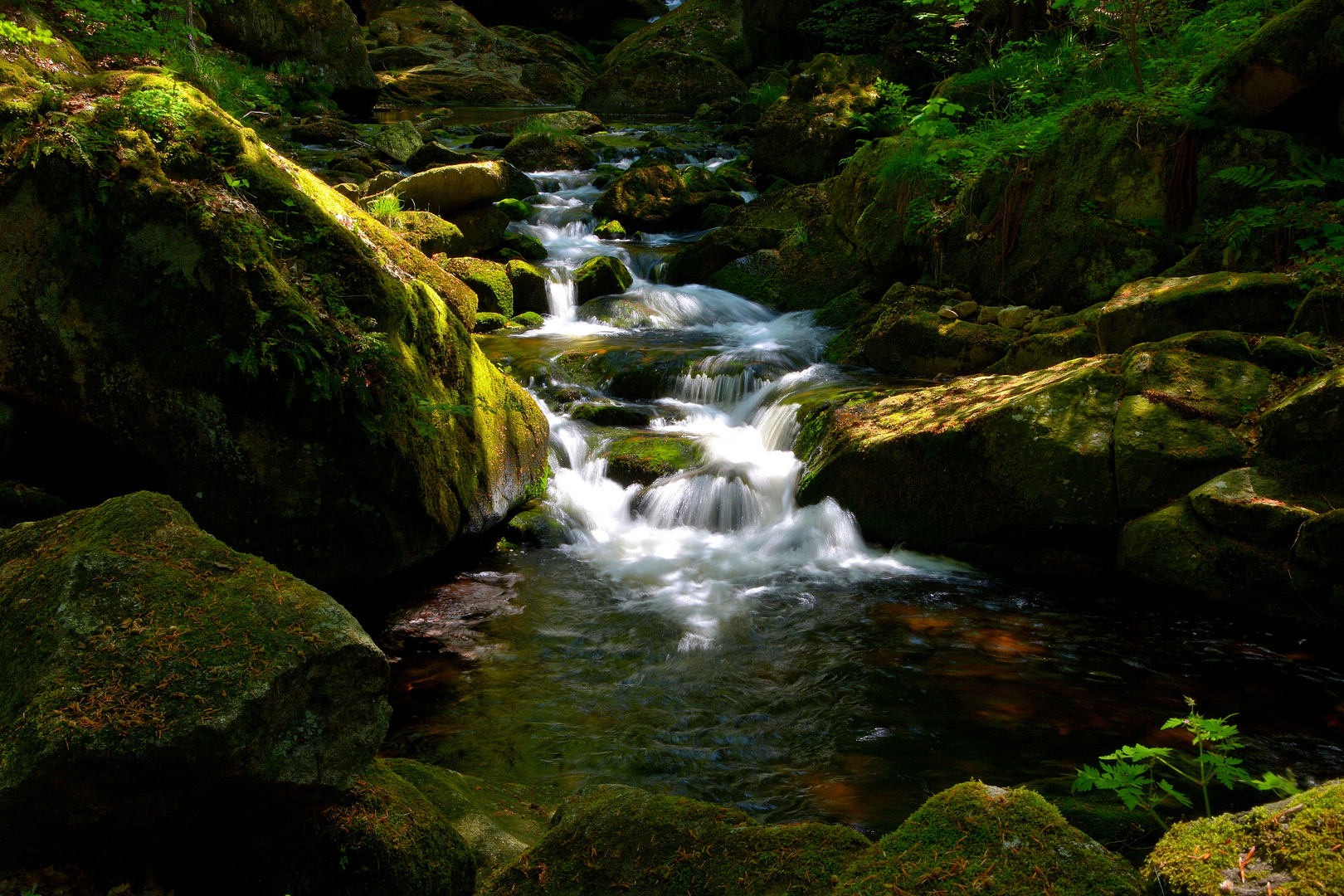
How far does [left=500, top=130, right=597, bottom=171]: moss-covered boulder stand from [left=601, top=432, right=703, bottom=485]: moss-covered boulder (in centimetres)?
1239

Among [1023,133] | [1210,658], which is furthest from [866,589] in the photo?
[1023,133]

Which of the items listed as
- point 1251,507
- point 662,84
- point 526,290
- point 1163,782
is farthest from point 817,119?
point 1163,782

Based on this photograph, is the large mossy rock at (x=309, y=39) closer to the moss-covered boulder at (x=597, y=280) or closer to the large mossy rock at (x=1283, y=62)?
the moss-covered boulder at (x=597, y=280)

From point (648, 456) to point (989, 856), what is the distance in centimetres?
647

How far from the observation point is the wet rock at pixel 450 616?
530 centimetres

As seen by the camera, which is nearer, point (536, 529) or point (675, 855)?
point (675, 855)

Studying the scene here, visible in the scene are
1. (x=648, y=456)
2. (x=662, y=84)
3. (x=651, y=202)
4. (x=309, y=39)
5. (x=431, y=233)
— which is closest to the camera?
(x=648, y=456)

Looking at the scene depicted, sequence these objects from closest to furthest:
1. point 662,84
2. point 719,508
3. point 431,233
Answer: point 719,508 < point 431,233 < point 662,84

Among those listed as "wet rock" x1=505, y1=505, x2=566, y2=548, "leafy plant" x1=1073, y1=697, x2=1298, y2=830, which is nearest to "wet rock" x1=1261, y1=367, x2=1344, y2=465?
"leafy plant" x1=1073, y1=697, x2=1298, y2=830

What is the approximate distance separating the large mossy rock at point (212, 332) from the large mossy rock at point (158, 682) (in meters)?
1.83

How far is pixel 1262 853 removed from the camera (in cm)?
171

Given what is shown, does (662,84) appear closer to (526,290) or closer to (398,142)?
(398,142)

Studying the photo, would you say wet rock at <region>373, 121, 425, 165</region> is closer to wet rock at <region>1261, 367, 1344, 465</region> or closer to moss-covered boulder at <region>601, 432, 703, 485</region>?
moss-covered boulder at <region>601, 432, 703, 485</region>

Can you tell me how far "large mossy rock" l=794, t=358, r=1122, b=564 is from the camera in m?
5.90
